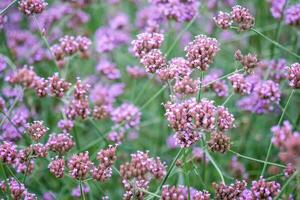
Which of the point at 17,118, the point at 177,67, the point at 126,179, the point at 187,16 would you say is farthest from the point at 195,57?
the point at 17,118

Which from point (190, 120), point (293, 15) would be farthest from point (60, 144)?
point (293, 15)

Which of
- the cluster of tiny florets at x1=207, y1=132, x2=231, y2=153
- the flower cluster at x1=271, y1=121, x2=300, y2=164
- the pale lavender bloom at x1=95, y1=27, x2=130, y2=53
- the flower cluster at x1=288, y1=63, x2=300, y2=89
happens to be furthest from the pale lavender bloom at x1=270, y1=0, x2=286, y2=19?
the flower cluster at x1=271, y1=121, x2=300, y2=164

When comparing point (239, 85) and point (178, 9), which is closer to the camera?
point (239, 85)

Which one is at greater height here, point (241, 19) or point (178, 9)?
point (178, 9)

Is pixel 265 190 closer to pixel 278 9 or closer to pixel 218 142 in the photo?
pixel 218 142

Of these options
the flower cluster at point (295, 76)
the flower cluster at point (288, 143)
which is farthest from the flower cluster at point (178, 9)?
the flower cluster at point (288, 143)

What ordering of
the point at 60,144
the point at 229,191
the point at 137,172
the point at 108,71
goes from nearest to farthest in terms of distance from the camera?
the point at 137,172 < the point at 229,191 < the point at 60,144 < the point at 108,71

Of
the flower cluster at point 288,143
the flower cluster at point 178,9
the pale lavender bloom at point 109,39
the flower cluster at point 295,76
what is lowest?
the flower cluster at point 288,143

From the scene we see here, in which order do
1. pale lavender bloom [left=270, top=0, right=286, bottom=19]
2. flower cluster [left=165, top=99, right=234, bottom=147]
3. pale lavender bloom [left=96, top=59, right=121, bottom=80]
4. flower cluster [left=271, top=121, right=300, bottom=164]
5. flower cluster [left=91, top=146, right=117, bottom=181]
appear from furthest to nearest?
pale lavender bloom [left=96, top=59, right=121, bottom=80]
pale lavender bloom [left=270, top=0, right=286, bottom=19]
flower cluster [left=91, top=146, right=117, bottom=181]
flower cluster [left=165, top=99, right=234, bottom=147]
flower cluster [left=271, top=121, right=300, bottom=164]

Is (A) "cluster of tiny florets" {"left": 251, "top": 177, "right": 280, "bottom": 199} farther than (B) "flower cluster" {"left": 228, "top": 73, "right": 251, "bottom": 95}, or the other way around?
(B) "flower cluster" {"left": 228, "top": 73, "right": 251, "bottom": 95}

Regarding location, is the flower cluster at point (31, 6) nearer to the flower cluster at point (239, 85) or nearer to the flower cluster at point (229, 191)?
the flower cluster at point (239, 85)

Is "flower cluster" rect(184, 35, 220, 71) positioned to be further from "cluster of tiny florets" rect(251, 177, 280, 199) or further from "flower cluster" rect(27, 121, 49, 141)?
"flower cluster" rect(27, 121, 49, 141)
